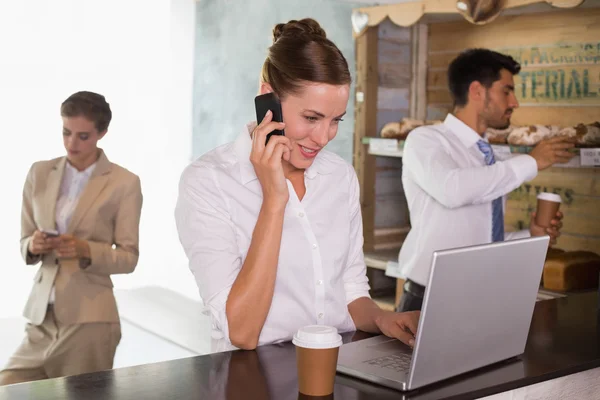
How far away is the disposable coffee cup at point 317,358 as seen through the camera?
4.43ft

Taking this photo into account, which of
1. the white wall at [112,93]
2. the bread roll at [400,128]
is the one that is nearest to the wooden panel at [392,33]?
the bread roll at [400,128]

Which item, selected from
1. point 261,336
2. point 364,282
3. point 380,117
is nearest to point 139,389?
point 261,336

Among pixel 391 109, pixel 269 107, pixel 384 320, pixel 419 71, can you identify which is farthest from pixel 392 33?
pixel 384 320

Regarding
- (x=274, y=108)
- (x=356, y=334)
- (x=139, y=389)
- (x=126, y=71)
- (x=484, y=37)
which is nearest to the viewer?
(x=139, y=389)

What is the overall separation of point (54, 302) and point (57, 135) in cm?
65

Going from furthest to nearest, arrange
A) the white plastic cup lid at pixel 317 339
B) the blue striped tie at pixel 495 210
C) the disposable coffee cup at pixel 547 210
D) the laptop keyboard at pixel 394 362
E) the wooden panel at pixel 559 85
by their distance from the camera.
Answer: the wooden panel at pixel 559 85
the blue striped tie at pixel 495 210
the disposable coffee cup at pixel 547 210
the laptop keyboard at pixel 394 362
the white plastic cup lid at pixel 317 339

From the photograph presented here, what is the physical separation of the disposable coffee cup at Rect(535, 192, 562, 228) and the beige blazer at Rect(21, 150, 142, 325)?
1.59 metres

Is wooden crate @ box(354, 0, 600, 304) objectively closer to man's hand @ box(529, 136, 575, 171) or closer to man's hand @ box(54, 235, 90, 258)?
man's hand @ box(529, 136, 575, 171)

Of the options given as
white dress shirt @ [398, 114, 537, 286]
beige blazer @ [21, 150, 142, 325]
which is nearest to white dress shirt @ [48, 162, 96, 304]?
beige blazer @ [21, 150, 142, 325]

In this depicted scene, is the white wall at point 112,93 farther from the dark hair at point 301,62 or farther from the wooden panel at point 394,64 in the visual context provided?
the dark hair at point 301,62

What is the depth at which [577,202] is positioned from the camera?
3.68 m

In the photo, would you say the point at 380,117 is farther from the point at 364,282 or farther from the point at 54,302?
the point at 364,282

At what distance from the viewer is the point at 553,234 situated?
315 centimetres

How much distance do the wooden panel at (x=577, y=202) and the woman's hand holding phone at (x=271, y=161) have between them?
228 cm
